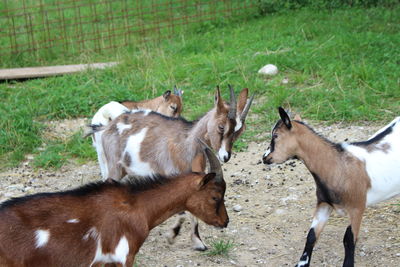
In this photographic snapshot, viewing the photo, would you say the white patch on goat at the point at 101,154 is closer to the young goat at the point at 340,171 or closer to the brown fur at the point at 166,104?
the brown fur at the point at 166,104

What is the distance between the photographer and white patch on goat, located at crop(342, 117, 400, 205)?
5.93 meters

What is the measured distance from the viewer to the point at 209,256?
620cm

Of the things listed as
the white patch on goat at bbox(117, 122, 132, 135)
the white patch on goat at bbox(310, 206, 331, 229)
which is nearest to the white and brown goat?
the white patch on goat at bbox(117, 122, 132, 135)

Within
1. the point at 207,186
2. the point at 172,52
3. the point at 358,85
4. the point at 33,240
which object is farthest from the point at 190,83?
the point at 33,240

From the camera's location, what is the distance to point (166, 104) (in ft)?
29.3

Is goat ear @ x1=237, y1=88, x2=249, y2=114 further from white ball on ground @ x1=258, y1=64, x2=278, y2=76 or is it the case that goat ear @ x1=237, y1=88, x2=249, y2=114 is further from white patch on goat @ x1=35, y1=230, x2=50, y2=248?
white ball on ground @ x1=258, y1=64, x2=278, y2=76

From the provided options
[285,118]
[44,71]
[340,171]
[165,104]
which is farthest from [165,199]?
[44,71]

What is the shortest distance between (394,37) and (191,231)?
5.69 m

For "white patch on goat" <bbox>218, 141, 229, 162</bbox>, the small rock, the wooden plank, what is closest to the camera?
"white patch on goat" <bbox>218, 141, 229, 162</bbox>

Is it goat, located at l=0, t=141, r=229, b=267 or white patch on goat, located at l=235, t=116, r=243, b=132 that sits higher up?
white patch on goat, located at l=235, t=116, r=243, b=132

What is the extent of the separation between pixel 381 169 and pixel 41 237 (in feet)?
9.44

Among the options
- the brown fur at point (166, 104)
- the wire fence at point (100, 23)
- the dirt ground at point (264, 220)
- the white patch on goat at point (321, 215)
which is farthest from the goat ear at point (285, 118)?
the wire fence at point (100, 23)

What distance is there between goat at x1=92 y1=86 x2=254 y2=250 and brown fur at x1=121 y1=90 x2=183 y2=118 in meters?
1.82

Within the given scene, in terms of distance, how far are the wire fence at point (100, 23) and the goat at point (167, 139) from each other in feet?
17.6
